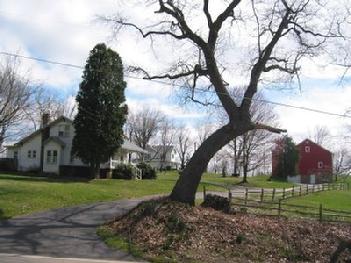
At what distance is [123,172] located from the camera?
5203 centimetres

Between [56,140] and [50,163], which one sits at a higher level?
[56,140]

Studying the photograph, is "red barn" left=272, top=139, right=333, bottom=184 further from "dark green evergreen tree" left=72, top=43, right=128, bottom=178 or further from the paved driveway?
the paved driveway

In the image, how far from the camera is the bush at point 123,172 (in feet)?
170

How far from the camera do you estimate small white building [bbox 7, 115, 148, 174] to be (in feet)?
178

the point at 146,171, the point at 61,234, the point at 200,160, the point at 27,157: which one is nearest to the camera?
the point at 61,234

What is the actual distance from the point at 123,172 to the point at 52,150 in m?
7.67

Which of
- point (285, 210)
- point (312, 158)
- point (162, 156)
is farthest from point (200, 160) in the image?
point (162, 156)

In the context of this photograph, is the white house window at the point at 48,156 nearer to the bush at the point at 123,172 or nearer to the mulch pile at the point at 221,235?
the bush at the point at 123,172

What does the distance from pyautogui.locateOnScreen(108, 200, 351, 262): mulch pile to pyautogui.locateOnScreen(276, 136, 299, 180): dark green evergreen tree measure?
215 ft

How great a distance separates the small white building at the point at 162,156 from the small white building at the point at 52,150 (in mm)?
51715

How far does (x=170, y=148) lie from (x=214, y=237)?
106 m

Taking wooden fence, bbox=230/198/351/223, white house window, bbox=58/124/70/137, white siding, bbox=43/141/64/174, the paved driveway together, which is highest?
white house window, bbox=58/124/70/137

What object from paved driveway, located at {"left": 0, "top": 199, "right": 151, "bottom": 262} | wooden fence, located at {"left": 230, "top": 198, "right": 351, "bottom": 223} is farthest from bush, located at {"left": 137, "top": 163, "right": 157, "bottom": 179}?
paved driveway, located at {"left": 0, "top": 199, "right": 151, "bottom": 262}

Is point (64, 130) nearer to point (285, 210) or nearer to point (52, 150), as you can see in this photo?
point (52, 150)
